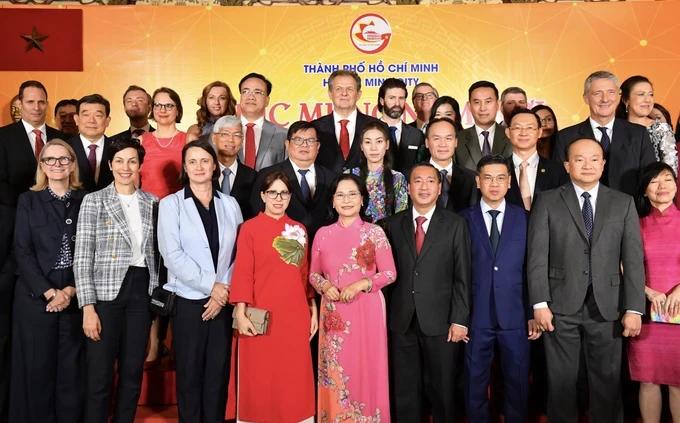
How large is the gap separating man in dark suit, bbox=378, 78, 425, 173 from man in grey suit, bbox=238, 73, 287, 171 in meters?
0.72

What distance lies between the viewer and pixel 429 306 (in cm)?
337

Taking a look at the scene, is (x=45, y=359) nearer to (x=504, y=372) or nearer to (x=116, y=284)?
(x=116, y=284)

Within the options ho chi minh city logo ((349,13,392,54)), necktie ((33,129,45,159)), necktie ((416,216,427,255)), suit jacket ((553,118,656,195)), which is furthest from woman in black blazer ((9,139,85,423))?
ho chi minh city logo ((349,13,392,54))

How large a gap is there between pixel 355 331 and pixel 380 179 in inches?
35.1

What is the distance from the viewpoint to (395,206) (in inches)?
146

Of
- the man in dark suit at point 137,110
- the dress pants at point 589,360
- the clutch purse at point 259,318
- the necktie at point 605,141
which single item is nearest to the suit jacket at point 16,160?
the man in dark suit at point 137,110

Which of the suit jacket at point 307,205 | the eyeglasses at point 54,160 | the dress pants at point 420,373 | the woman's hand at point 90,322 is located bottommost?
the dress pants at point 420,373

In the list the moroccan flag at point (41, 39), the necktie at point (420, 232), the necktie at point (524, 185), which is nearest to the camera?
the necktie at point (420, 232)

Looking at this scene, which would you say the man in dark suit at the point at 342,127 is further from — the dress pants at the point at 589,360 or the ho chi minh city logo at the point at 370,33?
the ho chi minh city logo at the point at 370,33

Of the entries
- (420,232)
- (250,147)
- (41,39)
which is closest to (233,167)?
(250,147)

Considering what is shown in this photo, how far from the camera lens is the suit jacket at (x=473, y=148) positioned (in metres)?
4.22

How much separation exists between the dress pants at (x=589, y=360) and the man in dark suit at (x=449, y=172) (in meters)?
0.88

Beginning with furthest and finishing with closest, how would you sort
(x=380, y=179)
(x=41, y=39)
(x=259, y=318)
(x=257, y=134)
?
(x=41, y=39) → (x=257, y=134) → (x=380, y=179) → (x=259, y=318)

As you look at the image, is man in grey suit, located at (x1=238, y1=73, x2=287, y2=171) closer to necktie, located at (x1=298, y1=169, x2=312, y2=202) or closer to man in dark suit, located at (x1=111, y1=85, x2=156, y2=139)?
necktie, located at (x1=298, y1=169, x2=312, y2=202)
